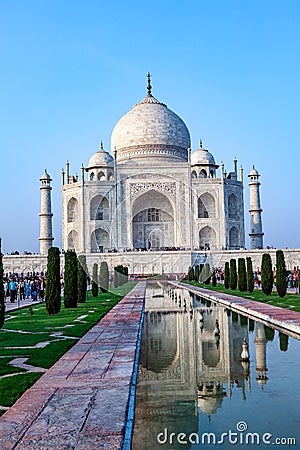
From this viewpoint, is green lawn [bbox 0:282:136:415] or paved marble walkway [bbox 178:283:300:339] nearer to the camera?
green lawn [bbox 0:282:136:415]

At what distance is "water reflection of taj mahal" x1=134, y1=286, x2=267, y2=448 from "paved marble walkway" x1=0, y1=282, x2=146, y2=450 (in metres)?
0.14

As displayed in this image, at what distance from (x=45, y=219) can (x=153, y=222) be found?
536 centimetres

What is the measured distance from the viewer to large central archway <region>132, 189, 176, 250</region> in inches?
1031

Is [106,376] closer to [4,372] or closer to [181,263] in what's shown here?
[4,372]

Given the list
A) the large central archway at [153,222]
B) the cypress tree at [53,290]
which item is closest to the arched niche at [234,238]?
the large central archway at [153,222]

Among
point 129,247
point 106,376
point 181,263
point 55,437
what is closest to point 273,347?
point 106,376

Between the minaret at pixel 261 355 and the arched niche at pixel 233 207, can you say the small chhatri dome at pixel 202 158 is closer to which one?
the arched niche at pixel 233 207

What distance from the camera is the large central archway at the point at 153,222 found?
2619 centimetres

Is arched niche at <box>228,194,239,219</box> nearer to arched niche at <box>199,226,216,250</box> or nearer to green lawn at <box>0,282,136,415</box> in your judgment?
arched niche at <box>199,226,216,250</box>

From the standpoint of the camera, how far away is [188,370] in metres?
3.57

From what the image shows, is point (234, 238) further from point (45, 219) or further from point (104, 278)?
point (104, 278)

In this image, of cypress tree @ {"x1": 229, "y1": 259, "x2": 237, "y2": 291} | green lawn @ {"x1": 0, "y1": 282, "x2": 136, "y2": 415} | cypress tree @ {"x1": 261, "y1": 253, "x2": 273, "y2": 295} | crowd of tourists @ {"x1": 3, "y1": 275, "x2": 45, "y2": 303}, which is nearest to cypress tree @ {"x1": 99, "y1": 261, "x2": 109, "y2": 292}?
crowd of tourists @ {"x1": 3, "y1": 275, "x2": 45, "y2": 303}

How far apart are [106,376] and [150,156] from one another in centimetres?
2369

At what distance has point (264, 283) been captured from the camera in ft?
36.0
